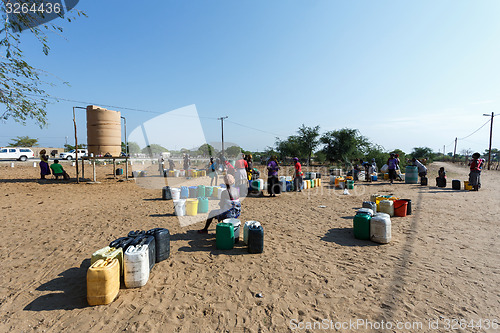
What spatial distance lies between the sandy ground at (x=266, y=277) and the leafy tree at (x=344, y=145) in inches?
950

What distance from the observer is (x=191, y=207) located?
7652 millimetres

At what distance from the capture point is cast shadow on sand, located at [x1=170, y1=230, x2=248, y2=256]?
5121 millimetres

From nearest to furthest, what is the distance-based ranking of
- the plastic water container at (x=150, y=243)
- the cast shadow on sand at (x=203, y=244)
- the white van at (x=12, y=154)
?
the plastic water container at (x=150, y=243), the cast shadow on sand at (x=203, y=244), the white van at (x=12, y=154)

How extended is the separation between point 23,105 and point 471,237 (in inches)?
595

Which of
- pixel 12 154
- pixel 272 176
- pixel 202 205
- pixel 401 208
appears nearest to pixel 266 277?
pixel 202 205

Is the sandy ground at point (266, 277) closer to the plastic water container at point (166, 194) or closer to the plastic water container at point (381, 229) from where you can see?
the plastic water container at point (381, 229)

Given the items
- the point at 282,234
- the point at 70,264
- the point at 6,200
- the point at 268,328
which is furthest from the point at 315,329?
the point at 6,200

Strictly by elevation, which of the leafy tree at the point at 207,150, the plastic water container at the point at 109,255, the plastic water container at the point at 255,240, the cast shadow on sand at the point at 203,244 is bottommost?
the cast shadow on sand at the point at 203,244

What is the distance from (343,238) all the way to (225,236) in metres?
2.94

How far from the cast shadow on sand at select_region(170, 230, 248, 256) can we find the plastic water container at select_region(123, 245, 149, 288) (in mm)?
1464

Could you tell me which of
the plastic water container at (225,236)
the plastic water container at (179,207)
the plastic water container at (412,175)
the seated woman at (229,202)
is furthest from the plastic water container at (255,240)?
the plastic water container at (412,175)

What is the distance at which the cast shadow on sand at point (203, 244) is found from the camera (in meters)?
5.12

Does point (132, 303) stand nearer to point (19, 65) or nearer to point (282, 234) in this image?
point (282, 234)

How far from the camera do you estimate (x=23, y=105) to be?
30.8 feet
